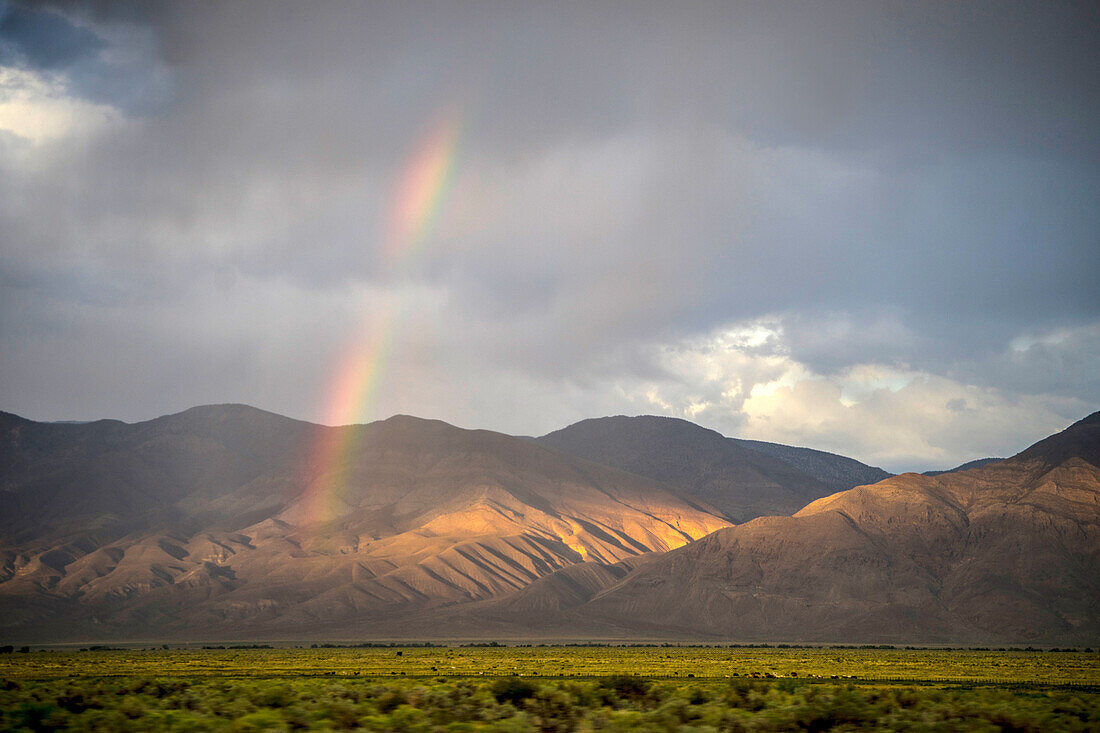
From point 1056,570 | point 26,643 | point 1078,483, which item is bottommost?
point 26,643

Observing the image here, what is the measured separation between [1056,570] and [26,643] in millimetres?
194218

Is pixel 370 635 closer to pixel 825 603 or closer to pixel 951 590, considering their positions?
pixel 825 603

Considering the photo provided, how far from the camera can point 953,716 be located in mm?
21891

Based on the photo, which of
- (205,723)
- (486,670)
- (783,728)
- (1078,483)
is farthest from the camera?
(1078,483)

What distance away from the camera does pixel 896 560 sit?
191500 mm

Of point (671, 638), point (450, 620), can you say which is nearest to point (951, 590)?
point (671, 638)

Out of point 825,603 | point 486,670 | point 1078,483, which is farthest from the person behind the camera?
point 1078,483

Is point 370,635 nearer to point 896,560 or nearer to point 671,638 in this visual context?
point 671,638

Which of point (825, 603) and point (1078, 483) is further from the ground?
point (1078, 483)

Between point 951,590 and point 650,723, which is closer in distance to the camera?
point 650,723

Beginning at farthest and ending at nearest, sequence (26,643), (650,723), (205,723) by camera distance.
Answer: (26,643) → (650,723) → (205,723)

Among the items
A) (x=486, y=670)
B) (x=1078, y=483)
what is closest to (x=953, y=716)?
(x=486, y=670)

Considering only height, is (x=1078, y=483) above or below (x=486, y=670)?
above

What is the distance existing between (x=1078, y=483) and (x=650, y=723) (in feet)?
697
